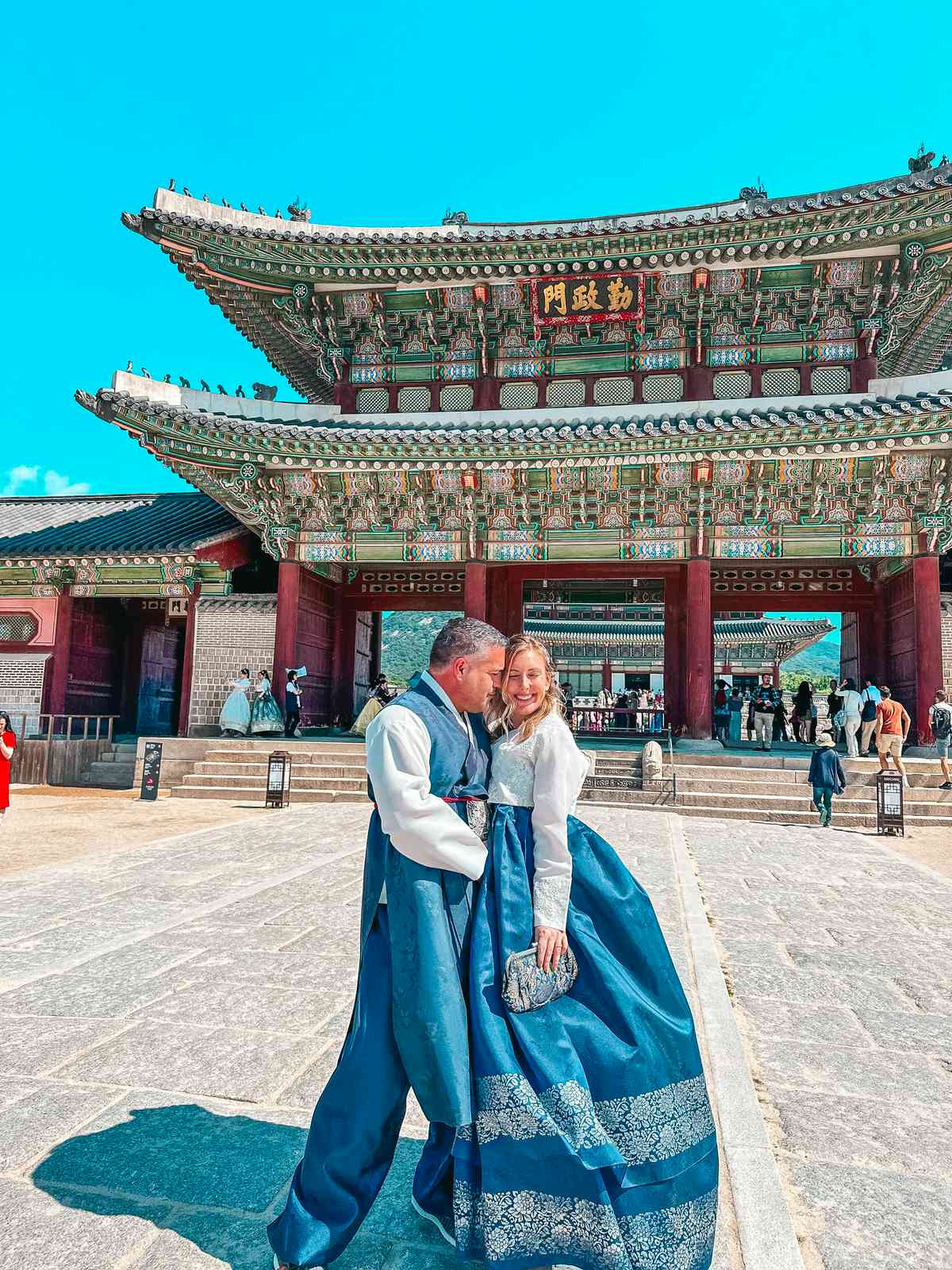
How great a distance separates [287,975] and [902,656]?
46.8 feet

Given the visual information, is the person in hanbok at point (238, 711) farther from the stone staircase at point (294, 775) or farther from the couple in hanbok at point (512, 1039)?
the couple in hanbok at point (512, 1039)


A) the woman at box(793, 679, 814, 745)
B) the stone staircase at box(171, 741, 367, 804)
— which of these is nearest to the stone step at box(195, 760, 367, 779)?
the stone staircase at box(171, 741, 367, 804)

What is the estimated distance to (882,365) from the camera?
49.3 ft

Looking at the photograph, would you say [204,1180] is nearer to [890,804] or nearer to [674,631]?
[890,804]

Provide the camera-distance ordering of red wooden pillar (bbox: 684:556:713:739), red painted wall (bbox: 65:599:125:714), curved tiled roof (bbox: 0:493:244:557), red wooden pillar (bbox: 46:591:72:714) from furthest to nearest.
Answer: red painted wall (bbox: 65:599:125:714)
red wooden pillar (bbox: 46:591:72:714)
curved tiled roof (bbox: 0:493:244:557)
red wooden pillar (bbox: 684:556:713:739)

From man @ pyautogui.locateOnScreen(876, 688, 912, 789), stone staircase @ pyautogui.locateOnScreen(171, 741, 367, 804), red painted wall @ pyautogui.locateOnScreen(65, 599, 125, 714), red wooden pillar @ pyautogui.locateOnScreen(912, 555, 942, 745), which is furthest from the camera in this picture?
red painted wall @ pyautogui.locateOnScreen(65, 599, 125, 714)

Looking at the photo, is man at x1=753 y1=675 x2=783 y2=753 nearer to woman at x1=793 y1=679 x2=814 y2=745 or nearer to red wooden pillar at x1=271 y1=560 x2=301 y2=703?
woman at x1=793 y1=679 x2=814 y2=745

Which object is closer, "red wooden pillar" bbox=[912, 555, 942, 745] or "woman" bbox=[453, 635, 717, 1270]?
"woman" bbox=[453, 635, 717, 1270]

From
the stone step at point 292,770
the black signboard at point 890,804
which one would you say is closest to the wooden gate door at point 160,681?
the stone step at point 292,770

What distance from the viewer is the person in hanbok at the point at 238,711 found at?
48.3 ft

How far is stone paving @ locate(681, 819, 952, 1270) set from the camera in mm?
2254

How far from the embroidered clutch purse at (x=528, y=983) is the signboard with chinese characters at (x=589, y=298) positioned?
14.5 metres

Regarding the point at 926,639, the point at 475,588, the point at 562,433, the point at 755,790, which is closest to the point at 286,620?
the point at 475,588

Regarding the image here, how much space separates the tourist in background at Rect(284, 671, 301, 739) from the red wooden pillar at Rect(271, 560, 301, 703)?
174 millimetres
